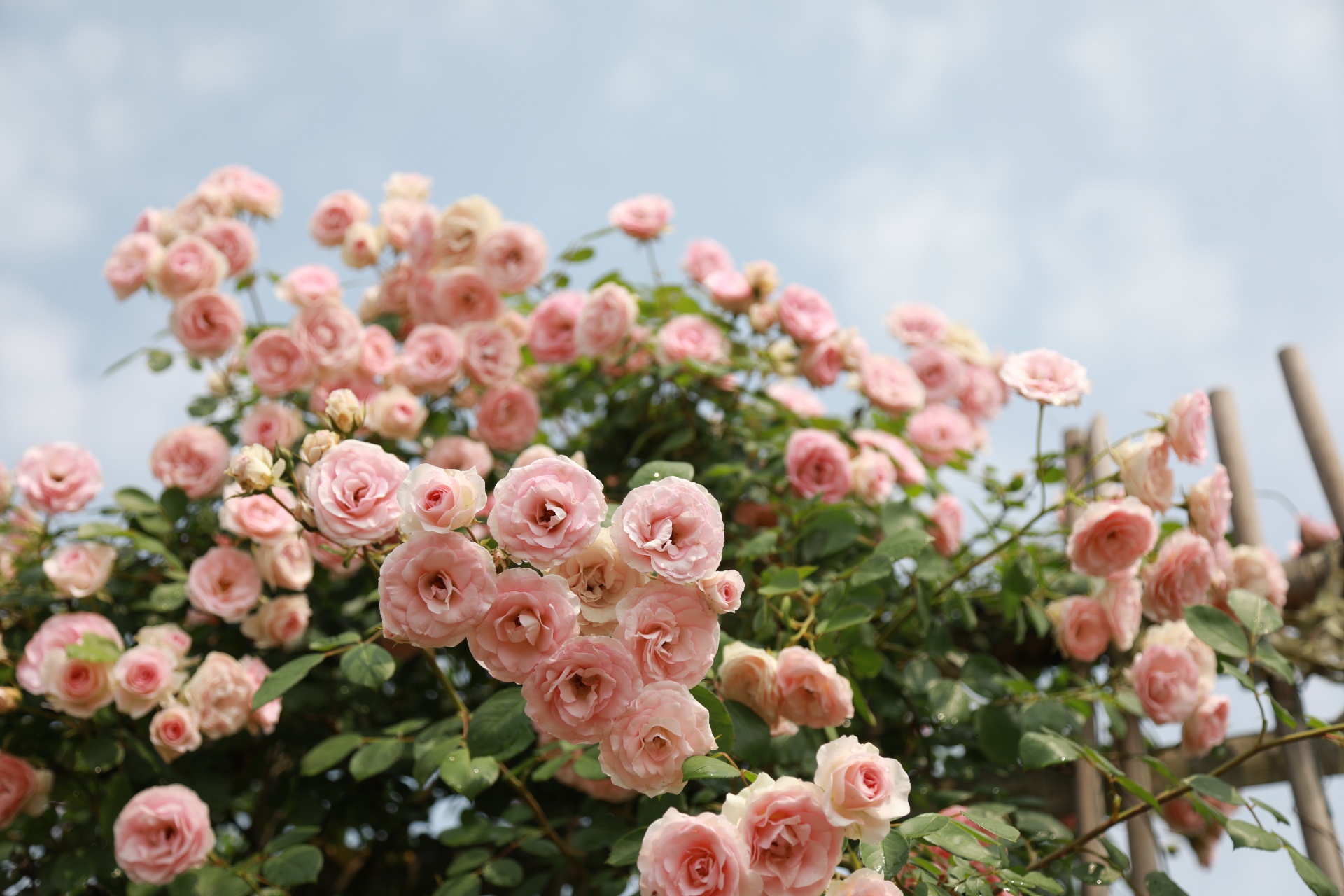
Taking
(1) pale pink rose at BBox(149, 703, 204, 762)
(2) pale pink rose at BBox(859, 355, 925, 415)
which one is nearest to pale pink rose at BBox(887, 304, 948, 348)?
(2) pale pink rose at BBox(859, 355, 925, 415)

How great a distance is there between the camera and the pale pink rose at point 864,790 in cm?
88

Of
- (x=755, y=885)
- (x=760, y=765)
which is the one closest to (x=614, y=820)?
(x=760, y=765)

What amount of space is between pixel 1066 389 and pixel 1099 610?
1.54ft

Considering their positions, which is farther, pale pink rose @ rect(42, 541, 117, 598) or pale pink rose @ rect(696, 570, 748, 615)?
pale pink rose @ rect(42, 541, 117, 598)

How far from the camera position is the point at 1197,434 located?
52.7 inches

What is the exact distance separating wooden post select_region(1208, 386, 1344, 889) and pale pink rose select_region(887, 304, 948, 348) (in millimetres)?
605

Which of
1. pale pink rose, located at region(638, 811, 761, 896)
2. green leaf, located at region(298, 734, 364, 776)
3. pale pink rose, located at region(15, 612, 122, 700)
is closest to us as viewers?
pale pink rose, located at region(638, 811, 761, 896)

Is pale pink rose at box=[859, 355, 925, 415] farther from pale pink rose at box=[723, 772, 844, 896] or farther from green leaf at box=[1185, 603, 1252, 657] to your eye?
pale pink rose at box=[723, 772, 844, 896]

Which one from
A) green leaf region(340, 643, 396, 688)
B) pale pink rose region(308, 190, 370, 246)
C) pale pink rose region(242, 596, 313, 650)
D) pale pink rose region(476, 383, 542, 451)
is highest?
pale pink rose region(308, 190, 370, 246)

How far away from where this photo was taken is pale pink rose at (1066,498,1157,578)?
1.37 meters

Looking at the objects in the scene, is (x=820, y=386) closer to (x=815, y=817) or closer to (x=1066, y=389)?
(x=1066, y=389)

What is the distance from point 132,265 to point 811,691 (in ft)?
5.51

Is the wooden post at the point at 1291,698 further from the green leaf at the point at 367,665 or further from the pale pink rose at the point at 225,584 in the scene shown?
the pale pink rose at the point at 225,584

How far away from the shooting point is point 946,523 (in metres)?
1.95
